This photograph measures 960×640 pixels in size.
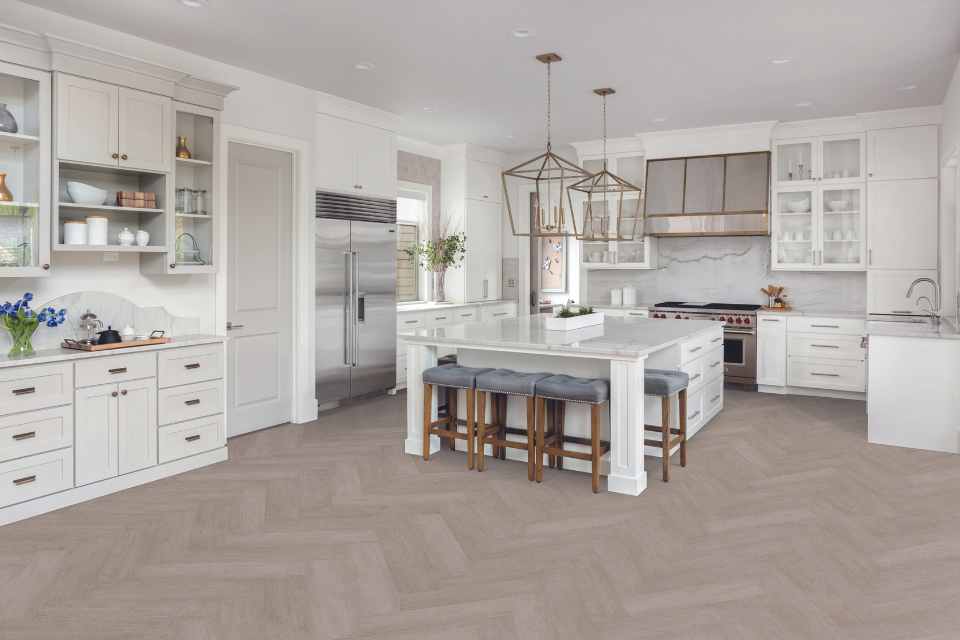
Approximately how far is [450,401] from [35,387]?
8.04 feet

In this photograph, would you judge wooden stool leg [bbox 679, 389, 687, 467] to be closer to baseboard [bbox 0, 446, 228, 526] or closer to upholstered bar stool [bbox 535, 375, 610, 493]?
upholstered bar stool [bbox 535, 375, 610, 493]

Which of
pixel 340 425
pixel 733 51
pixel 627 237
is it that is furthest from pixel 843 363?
pixel 340 425

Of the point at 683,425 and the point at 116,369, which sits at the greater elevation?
the point at 116,369

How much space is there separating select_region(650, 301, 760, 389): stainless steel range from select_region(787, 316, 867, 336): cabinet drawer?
0.37 metres

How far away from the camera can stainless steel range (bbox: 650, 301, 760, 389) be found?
7105mm

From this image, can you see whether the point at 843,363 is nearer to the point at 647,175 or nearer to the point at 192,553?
the point at 647,175

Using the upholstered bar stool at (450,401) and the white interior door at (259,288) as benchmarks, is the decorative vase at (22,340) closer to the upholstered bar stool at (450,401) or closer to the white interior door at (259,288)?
the white interior door at (259,288)

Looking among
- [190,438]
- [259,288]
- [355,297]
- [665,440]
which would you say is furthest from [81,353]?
[665,440]

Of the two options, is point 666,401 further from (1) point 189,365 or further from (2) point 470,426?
(1) point 189,365

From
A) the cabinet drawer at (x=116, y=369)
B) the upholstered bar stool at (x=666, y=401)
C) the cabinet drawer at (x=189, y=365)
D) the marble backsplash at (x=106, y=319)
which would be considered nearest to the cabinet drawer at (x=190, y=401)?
the cabinet drawer at (x=189, y=365)

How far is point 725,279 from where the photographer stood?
7.82 meters

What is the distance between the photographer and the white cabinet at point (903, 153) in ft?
21.2

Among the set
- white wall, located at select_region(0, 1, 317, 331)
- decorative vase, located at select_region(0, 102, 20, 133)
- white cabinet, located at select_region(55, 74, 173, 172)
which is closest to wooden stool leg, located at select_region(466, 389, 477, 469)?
white wall, located at select_region(0, 1, 317, 331)

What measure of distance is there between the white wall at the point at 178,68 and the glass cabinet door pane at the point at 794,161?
475 cm
